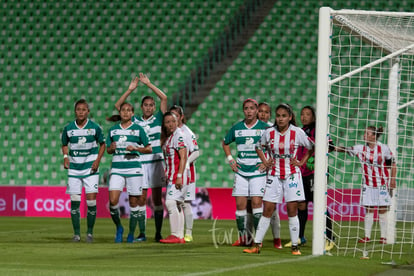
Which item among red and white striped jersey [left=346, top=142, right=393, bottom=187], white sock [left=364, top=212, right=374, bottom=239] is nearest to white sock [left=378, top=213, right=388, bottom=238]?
white sock [left=364, top=212, right=374, bottom=239]

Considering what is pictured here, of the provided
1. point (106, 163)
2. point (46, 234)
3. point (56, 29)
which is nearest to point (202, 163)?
point (106, 163)

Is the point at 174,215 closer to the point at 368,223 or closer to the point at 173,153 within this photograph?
the point at 173,153

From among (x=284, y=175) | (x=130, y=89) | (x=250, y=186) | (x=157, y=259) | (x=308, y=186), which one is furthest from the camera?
(x=130, y=89)

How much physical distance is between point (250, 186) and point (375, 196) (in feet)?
8.25

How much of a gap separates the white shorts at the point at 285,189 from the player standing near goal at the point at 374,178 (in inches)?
97.4

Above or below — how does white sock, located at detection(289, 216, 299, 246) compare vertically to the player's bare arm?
below

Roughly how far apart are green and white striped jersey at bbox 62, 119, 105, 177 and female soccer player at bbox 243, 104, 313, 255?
2.67 metres

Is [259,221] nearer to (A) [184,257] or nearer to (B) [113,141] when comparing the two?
(A) [184,257]

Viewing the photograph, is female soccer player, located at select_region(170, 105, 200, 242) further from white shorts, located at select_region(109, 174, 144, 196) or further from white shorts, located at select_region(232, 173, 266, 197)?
white shorts, located at select_region(232, 173, 266, 197)

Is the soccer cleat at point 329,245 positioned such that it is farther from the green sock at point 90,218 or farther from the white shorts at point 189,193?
the green sock at point 90,218

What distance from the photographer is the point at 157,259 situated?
8.46 metres

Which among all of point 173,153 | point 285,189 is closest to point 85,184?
point 173,153

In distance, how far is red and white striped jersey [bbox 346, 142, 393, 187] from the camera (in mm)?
11703

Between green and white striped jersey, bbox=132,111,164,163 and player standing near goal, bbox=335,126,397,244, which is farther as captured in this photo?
player standing near goal, bbox=335,126,397,244
